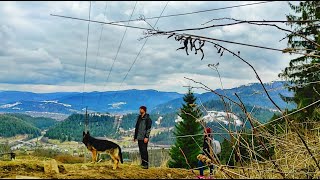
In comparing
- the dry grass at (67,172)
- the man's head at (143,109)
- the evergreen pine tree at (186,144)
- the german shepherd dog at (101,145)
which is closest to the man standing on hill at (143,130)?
the man's head at (143,109)

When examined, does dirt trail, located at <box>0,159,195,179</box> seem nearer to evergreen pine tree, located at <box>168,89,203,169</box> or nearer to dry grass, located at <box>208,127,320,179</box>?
dry grass, located at <box>208,127,320,179</box>

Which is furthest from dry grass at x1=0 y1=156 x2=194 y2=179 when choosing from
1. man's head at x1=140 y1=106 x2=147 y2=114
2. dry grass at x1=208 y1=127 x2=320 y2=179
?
man's head at x1=140 y1=106 x2=147 y2=114

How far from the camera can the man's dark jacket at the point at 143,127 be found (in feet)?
37.0

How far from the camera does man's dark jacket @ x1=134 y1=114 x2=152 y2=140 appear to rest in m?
11.3

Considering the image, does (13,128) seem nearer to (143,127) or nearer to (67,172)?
(143,127)

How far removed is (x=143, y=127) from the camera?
11297 mm

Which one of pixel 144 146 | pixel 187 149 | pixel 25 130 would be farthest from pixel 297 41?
pixel 25 130

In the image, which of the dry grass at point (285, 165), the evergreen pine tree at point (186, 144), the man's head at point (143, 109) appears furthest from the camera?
the evergreen pine tree at point (186, 144)

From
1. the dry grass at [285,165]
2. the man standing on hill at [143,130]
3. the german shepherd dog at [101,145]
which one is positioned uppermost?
the man standing on hill at [143,130]

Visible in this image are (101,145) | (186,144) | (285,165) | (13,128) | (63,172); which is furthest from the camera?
(13,128)

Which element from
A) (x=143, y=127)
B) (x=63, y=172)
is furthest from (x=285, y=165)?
(x=143, y=127)

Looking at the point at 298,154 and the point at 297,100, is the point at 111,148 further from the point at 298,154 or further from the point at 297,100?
the point at 297,100

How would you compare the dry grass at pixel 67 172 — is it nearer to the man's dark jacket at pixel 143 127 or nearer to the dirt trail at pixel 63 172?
the dirt trail at pixel 63 172

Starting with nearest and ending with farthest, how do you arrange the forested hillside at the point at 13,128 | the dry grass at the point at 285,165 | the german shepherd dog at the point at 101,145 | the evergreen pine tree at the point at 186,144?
1. the dry grass at the point at 285,165
2. the german shepherd dog at the point at 101,145
3. the evergreen pine tree at the point at 186,144
4. the forested hillside at the point at 13,128
